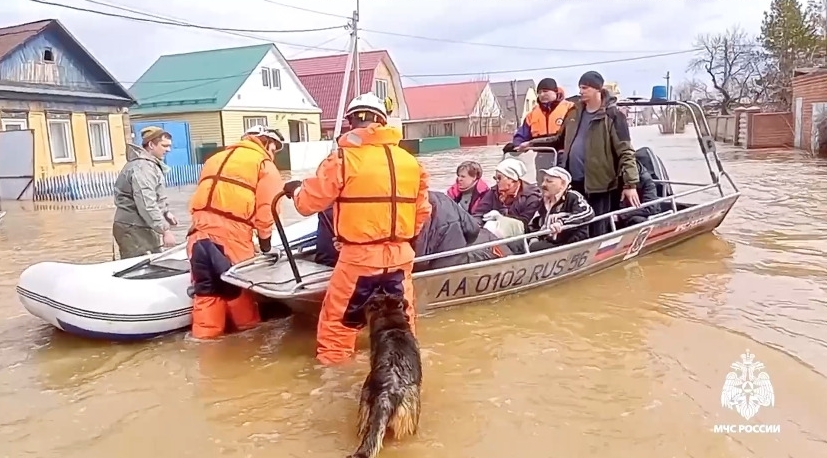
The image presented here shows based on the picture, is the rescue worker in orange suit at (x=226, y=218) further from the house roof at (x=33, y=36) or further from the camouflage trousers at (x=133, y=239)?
the house roof at (x=33, y=36)

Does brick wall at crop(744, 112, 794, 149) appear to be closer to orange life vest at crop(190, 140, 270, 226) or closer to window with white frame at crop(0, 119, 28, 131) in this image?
window with white frame at crop(0, 119, 28, 131)

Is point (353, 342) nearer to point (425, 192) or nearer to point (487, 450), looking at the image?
point (425, 192)

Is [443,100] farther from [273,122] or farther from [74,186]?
[74,186]

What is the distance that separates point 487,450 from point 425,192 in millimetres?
1697

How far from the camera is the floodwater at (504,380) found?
11.7 ft

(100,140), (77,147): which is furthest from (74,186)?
(100,140)

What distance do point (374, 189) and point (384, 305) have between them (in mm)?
680

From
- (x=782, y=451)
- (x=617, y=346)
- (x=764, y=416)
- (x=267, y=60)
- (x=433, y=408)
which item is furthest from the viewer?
(x=267, y=60)

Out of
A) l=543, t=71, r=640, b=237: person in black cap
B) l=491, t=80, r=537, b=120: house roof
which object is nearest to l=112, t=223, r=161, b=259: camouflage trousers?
l=543, t=71, r=640, b=237: person in black cap

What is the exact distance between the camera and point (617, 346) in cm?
490

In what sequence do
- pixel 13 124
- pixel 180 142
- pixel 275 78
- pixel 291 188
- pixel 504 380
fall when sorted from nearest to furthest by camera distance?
pixel 504 380 → pixel 291 188 → pixel 13 124 → pixel 180 142 → pixel 275 78

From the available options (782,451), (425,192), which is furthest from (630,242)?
(782,451)

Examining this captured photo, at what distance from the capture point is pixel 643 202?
7.14 meters

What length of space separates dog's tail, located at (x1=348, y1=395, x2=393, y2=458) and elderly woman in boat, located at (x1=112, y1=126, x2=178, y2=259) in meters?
3.43
